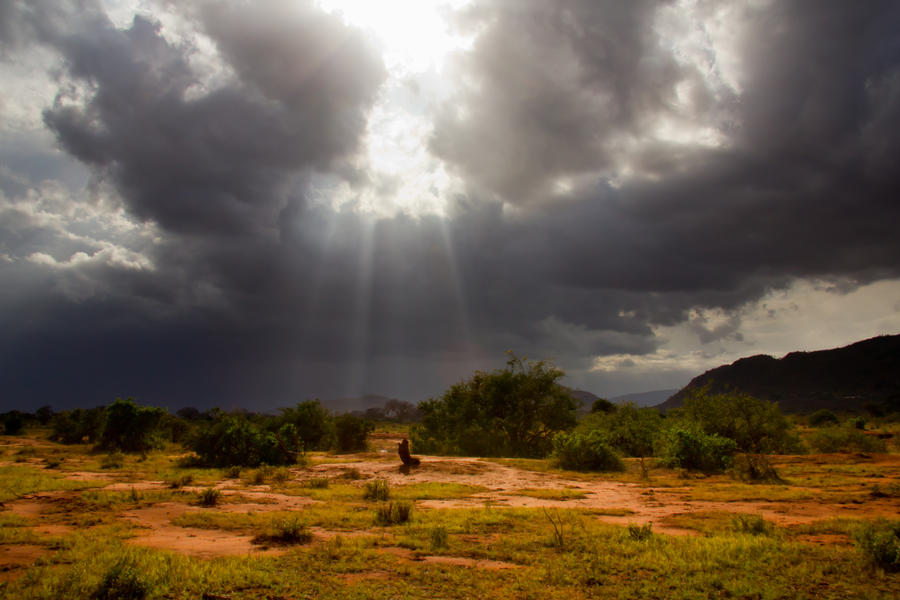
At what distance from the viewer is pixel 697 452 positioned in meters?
22.3

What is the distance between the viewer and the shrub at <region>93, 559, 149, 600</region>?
5988 mm

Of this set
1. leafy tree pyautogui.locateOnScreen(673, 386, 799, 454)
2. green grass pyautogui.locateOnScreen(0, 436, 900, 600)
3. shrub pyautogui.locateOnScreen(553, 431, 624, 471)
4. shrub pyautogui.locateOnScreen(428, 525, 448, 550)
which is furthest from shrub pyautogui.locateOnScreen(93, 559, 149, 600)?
leafy tree pyautogui.locateOnScreen(673, 386, 799, 454)

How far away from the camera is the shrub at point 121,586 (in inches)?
236

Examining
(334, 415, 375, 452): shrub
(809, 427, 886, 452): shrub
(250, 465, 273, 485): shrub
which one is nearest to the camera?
(250, 465, 273, 485): shrub

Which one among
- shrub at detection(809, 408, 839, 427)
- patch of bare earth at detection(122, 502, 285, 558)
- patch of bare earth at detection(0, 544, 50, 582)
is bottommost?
patch of bare earth at detection(122, 502, 285, 558)

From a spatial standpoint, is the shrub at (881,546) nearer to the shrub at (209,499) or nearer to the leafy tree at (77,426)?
the shrub at (209,499)

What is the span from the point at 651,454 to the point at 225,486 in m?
27.5

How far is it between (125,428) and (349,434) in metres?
16.5

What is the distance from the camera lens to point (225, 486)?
1673 cm

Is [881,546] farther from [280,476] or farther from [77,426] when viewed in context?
[77,426]

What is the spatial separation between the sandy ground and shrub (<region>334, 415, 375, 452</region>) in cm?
1908

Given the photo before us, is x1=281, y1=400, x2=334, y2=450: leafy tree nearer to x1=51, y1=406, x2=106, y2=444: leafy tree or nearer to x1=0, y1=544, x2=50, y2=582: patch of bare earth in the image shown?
x1=51, y1=406, x2=106, y2=444: leafy tree

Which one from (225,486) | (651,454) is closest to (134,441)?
(225,486)

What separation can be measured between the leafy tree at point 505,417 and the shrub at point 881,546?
27.4m
